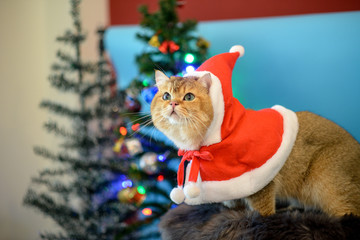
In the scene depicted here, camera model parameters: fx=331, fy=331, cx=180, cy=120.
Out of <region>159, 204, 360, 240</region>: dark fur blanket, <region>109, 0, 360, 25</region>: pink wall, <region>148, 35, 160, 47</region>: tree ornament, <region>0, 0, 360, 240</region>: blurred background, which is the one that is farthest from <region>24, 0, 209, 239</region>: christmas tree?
<region>159, 204, 360, 240</region>: dark fur blanket

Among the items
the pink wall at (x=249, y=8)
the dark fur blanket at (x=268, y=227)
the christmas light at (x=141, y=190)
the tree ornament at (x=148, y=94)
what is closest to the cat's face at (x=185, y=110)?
the dark fur blanket at (x=268, y=227)

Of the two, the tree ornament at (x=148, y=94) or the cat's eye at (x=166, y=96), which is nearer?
the cat's eye at (x=166, y=96)

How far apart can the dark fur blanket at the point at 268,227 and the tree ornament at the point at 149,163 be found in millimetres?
524

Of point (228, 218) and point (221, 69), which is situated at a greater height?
point (221, 69)

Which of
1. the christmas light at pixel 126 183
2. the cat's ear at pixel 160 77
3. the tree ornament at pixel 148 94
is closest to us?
the cat's ear at pixel 160 77

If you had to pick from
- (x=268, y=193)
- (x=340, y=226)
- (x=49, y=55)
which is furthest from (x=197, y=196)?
(x=49, y=55)

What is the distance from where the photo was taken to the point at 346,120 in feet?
4.80

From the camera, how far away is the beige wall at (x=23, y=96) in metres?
2.06

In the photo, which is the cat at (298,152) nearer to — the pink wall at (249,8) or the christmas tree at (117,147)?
the christmas tree at (117,147)

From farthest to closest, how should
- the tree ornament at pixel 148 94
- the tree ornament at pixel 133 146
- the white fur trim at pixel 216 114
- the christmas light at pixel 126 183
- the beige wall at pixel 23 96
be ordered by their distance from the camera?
1. the beige wall at pixel 23 96
2. the christmas light at pixel 126 183
3. the tree ornament at pixel 133 146
4. the tree ornament at pixel 148 94
5. the white fur trim at pixel 216 114

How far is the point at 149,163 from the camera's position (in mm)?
1492

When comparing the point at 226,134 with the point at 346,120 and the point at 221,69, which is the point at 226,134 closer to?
the point at 221,69

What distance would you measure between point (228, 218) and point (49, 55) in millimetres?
1837

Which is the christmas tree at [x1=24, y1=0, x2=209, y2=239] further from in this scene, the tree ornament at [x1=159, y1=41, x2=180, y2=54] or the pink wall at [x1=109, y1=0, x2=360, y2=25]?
the pink wall at [x1=109, y1=0, x2=360, y2=25]
